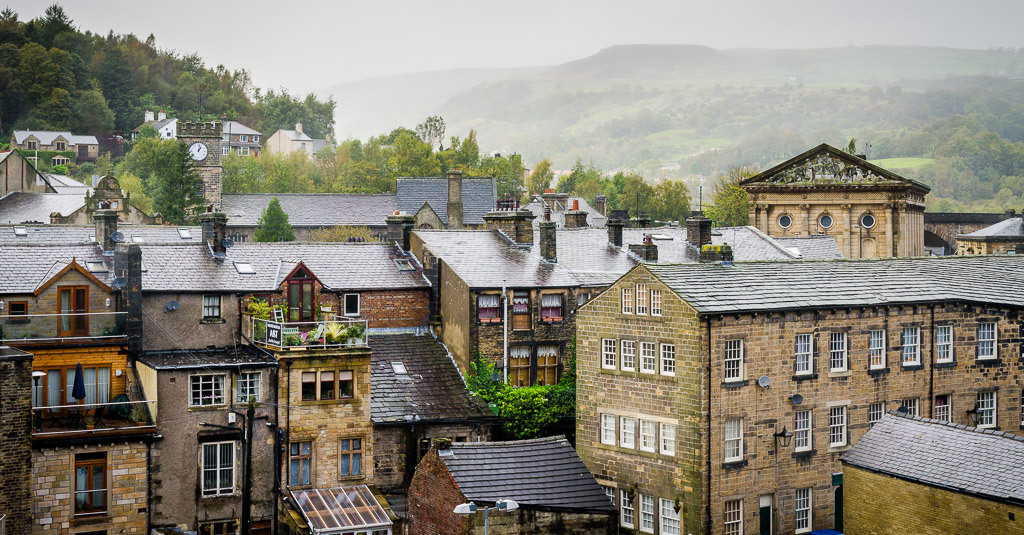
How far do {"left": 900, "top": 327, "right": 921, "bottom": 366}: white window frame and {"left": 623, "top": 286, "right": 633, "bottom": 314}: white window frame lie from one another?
11.2 m

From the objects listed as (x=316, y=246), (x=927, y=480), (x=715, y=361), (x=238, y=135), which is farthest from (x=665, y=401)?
(x=238, y=135)

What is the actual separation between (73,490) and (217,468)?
5.06 meters

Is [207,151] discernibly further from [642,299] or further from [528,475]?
[528,475]

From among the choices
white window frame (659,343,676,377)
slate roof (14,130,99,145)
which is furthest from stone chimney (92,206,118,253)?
slate roof (14,130,99,145)

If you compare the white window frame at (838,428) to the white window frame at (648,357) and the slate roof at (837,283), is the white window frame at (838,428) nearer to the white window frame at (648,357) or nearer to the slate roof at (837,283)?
the slate roof at (837,283)

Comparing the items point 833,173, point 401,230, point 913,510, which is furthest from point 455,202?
point 913,510

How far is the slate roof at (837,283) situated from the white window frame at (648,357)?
8.28ft

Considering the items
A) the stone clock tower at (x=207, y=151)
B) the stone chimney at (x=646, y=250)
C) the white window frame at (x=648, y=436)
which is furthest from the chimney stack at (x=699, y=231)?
the stone clock tower at (x=207, y=151)

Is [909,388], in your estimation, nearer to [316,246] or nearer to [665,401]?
[665,401]

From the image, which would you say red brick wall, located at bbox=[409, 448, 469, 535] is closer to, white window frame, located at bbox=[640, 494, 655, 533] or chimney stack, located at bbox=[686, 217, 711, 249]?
white window frame, located at bbox=[640, 494, 655, 533]

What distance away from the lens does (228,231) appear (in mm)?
100812

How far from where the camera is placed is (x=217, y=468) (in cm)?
4259

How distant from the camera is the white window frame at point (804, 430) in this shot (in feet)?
141

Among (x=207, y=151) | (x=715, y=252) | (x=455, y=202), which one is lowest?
(x=715, y=252)
